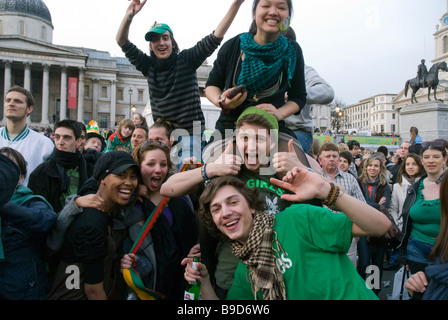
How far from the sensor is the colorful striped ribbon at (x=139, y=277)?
2415 mm

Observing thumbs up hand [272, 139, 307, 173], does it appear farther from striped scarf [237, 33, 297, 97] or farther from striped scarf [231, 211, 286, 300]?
striped scarf [237, 33, 297, 97]

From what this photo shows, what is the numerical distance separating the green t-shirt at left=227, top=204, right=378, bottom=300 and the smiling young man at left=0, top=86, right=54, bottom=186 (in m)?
3.31

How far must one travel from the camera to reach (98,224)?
2369 millimetres

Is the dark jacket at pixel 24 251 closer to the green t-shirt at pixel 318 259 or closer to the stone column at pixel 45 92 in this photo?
the green t-shirt at pixel 318 259

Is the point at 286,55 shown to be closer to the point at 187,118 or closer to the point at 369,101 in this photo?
the point at 187,118

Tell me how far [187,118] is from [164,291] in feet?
6.08

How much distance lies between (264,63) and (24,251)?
2342mm

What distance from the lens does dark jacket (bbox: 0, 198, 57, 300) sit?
2.27m

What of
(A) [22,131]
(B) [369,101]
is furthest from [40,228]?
(B) [369,101]

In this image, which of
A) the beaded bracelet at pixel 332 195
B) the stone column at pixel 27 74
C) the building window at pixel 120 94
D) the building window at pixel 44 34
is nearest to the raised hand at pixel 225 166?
the beaded bracelet at pixel 332 195

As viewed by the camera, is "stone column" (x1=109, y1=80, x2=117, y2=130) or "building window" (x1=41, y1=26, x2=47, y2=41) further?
"stone column" (x1=109, y1=80, x2=117, y2=130)

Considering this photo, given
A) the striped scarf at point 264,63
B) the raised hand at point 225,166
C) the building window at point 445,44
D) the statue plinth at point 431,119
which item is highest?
the building window at point 445,44

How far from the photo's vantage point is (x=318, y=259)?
6.19ft

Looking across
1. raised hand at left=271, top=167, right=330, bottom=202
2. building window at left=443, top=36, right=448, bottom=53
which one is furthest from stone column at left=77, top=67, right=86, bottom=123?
building window at left=443, top=36, right=448, bottom=53
